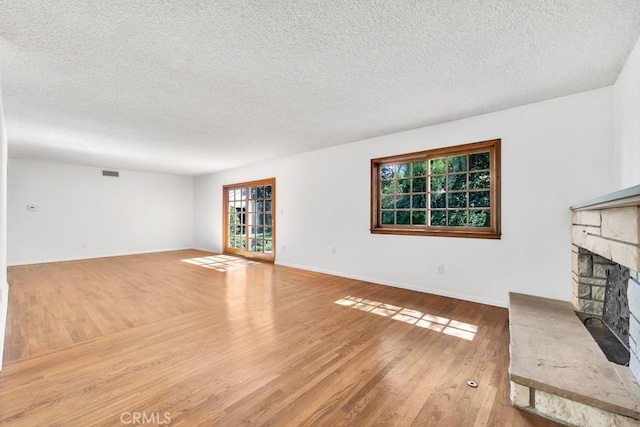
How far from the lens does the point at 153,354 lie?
7.17 ft

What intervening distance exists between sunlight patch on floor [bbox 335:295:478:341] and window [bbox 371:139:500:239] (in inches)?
47.9

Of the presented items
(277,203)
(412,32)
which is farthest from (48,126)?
(412,32)

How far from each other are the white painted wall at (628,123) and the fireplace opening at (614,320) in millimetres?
763

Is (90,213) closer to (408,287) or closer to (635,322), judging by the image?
(408,287)

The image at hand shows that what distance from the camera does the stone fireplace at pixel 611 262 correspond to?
4.50ft

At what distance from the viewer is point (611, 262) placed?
2385 mm

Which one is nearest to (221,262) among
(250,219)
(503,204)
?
(250,219)

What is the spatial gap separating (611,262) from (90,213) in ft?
31.7

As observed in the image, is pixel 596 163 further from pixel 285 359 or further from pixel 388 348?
pixel 285 359

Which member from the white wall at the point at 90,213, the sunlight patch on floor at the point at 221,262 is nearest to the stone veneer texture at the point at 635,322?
the sunlight patch on floor at the point at 221,262

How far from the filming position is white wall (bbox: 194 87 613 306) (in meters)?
2.87

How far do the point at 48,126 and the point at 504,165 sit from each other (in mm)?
6133

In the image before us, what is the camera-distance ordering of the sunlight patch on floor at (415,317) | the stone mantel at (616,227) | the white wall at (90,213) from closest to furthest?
the stone mantel at (616,227)
the sunlight patch on floor at (415,317)
the white wall at (90,213)

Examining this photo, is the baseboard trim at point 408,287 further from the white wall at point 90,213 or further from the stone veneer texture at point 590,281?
the white wall at point 90,213
